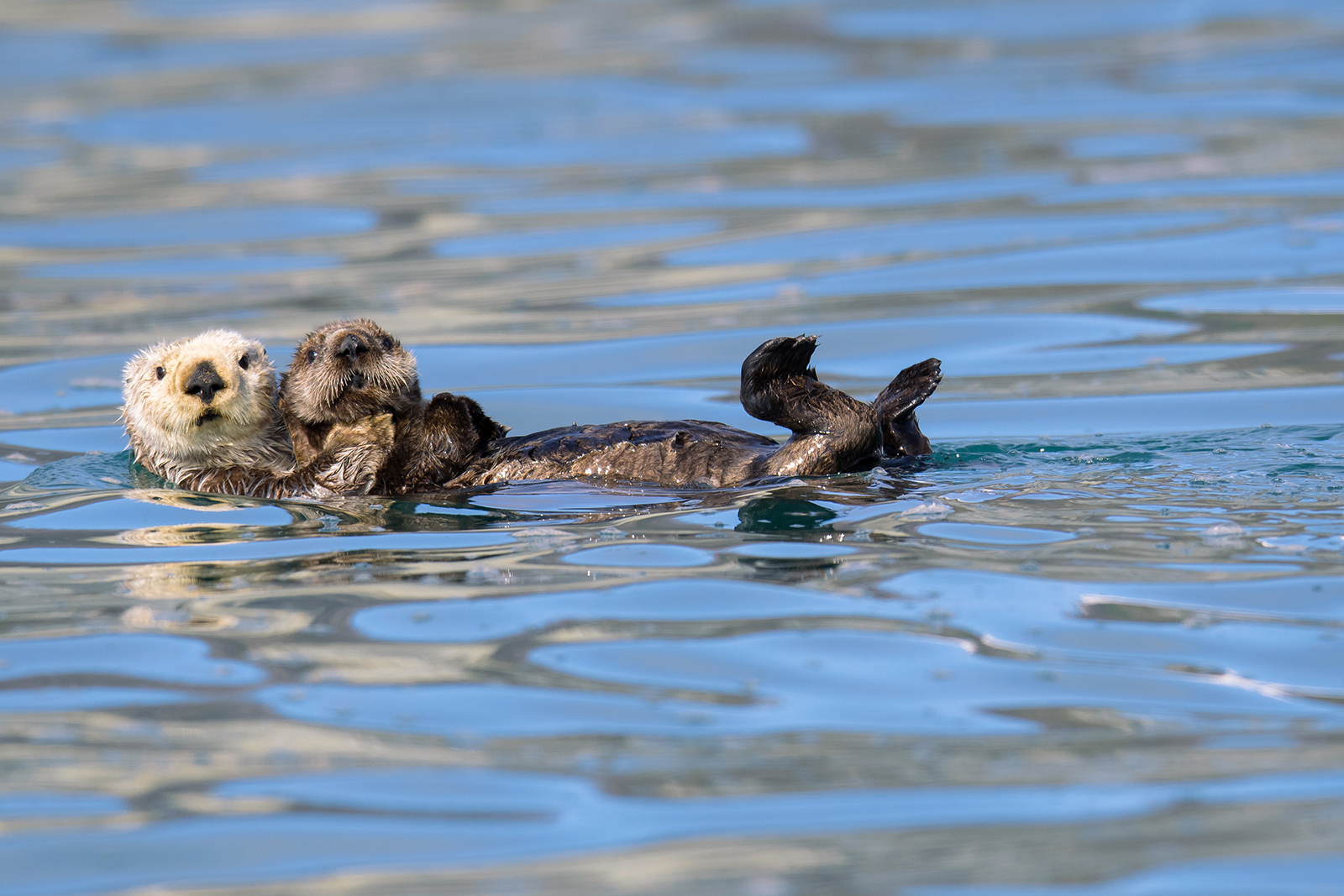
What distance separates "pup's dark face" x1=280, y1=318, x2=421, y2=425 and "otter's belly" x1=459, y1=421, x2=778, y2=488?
39cm

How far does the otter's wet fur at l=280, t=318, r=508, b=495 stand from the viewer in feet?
16.8

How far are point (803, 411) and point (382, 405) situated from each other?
1.46 m

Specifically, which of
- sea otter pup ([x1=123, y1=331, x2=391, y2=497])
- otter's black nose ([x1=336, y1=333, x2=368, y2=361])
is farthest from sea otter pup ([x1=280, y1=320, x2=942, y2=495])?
sea otter pup ([x1=123, y1=331, x2=391, y2=497])

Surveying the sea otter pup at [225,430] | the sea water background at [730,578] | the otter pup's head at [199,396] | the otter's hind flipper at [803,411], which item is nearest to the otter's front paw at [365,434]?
the sea otter pup at [225,430]

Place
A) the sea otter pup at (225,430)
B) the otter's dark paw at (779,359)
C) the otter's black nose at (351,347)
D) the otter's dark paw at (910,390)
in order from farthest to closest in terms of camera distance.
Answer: the sea otter pup at (225,430) < the otter's black nose at (351,347) < the otter's dark paw at (910,390) < the otter's dark paw at (779,359)

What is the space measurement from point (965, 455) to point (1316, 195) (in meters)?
6.58

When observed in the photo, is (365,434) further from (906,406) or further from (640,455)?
(906,406)

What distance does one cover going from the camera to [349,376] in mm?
5109

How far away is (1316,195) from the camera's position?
1089 centimetres

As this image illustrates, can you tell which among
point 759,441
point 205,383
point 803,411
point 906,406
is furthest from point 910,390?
point 205,383

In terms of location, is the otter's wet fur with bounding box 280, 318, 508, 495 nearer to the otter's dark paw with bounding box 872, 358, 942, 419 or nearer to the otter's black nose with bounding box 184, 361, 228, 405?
the otter's black nose with bounding box 184, 361, 228, 405

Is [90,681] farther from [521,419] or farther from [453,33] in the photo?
[453,33]

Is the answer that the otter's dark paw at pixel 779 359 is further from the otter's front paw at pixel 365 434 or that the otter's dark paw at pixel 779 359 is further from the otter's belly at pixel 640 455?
the otter's front paw at pixel 365 434

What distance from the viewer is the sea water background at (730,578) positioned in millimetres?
2861
